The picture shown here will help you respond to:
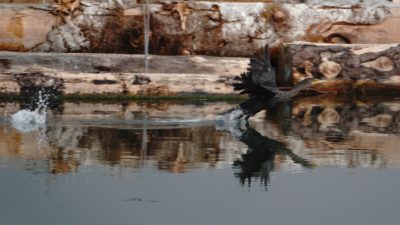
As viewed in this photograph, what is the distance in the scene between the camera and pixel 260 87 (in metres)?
8.35

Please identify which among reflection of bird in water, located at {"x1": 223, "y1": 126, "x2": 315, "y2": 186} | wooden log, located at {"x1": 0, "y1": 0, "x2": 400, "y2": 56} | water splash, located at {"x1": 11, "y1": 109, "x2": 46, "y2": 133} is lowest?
reflection of bird in water, located at {"x1": 223, "y1": 126, "x2": 315, "y2": 186}

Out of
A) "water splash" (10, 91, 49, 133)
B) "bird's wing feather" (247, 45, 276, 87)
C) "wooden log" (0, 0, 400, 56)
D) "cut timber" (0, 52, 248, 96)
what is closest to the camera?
"bird's wing feather" (247, 45, 276, 87)

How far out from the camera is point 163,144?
7590 millimetres

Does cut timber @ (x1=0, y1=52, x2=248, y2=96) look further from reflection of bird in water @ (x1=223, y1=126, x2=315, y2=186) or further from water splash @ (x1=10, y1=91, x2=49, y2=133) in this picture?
reflection of bird in water @ (x1=223, y1=126, x2=315, y2=186)

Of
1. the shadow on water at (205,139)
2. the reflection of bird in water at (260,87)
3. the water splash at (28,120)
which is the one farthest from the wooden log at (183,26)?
the reflection of bird in water at (260,87)

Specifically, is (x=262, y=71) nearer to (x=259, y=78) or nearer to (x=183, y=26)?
(x=259, y=78)

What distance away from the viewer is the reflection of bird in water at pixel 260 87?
816cm

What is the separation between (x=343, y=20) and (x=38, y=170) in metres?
7.46

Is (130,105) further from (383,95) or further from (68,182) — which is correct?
(68,182)

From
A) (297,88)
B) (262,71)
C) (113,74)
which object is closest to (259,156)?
(262,71)

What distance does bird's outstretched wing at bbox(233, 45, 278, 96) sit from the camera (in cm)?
810

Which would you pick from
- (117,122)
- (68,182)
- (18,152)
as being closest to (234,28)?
(117,122)

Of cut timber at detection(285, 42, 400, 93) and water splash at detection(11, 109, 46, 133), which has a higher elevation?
cut timber at detection(285, 42, 400, 93)

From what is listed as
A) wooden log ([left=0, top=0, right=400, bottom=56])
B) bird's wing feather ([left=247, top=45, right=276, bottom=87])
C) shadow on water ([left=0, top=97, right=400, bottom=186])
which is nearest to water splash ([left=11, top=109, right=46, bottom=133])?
shadow on water ([left=0, top=97, right=400, bottom=186])
